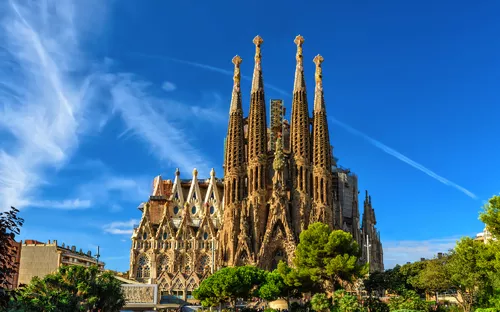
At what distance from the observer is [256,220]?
2330 inches

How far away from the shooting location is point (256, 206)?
59.6m

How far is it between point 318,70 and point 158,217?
28987 mm

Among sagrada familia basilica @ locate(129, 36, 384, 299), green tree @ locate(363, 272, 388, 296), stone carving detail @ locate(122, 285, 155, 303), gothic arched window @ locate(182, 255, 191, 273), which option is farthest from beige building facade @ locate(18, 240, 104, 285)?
green tree @ locate(363, 272, 388, 296)

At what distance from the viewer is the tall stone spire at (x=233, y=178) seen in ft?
195

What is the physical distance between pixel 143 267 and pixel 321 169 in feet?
82.4

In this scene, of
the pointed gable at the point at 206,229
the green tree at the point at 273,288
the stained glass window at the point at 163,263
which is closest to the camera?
the green tree at the point at 273,288

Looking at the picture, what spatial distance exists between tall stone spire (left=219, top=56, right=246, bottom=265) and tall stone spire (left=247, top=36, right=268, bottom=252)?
1190mm

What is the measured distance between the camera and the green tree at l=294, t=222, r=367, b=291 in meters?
40.2

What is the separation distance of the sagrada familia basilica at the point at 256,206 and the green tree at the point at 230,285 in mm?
15598

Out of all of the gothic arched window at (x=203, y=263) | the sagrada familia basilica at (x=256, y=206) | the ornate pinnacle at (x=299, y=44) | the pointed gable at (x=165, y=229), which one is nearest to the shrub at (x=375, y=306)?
the sagrada familia basilica at (x=256, y=206)

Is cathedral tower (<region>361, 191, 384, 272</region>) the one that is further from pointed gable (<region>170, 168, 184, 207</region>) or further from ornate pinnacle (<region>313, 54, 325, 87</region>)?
pointed gable (<region>170, 168, 184, 207</region>)

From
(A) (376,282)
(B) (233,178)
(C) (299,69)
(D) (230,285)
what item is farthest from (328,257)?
(C) (299,69)

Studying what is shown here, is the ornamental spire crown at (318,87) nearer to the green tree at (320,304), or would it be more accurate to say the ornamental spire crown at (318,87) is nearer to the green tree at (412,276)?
the green tree at (412,276)

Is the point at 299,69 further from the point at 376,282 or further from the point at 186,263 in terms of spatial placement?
the point at 376,282
